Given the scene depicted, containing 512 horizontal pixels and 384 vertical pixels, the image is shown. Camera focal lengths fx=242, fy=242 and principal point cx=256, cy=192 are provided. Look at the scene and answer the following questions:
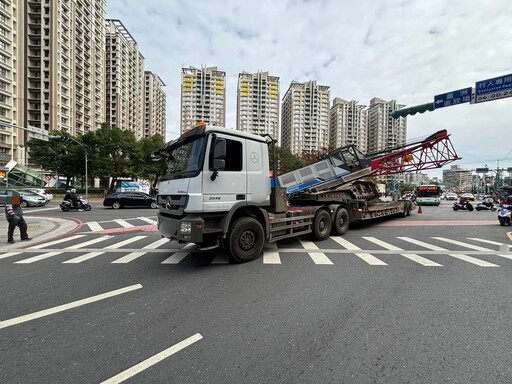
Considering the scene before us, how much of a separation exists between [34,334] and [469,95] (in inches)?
658

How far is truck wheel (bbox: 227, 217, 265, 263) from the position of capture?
17.9ft

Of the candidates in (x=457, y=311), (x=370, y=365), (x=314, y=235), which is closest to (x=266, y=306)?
(x=370, y=365)

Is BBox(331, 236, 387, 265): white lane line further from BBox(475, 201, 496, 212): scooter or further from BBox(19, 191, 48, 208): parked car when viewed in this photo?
BBox(19, 191, 48, 208): parked car

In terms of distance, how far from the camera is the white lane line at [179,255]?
19.5ft

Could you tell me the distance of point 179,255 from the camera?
6.40m

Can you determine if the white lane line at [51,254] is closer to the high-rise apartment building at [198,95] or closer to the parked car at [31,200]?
the parked car at [31,200]

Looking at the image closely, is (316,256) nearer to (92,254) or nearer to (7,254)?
(92,254)

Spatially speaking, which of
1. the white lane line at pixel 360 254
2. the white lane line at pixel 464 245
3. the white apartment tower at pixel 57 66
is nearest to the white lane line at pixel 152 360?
the white lane line at pixel 360 254

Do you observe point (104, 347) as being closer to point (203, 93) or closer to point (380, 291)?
point (380, 291)

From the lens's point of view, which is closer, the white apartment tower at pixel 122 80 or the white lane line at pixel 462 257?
the white lane line at pixel 462 257

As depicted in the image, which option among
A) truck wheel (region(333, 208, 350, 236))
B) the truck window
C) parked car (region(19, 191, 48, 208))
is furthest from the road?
parked car (region(19, 191, 48, 208))

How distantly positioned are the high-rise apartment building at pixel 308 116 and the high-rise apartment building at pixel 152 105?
61680 millimetres

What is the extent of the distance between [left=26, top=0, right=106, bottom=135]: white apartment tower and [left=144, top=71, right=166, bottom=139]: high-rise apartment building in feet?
132

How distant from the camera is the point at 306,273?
5.03 meters
